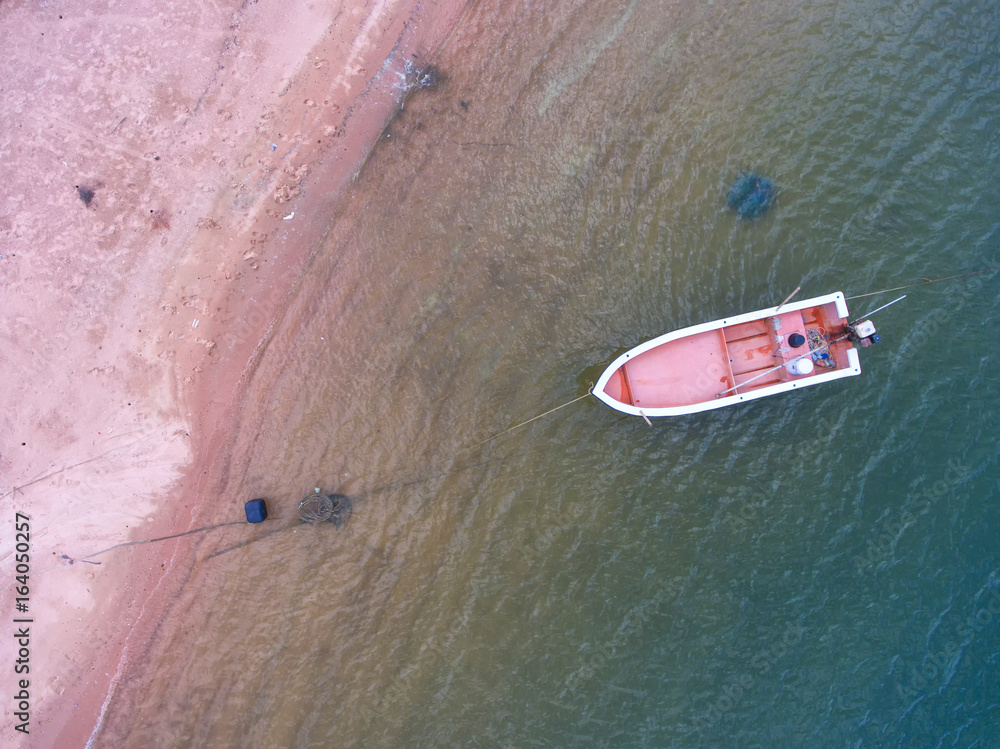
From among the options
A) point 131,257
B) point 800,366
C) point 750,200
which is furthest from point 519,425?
point 131,257

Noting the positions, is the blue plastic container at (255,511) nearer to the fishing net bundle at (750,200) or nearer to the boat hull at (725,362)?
the boat hull at (725,362)

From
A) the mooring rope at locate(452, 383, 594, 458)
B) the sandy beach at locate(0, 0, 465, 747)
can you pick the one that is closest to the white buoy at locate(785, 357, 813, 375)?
the mooring rope at locate(452, 383, 594, 458)

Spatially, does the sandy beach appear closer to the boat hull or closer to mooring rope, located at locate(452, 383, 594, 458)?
mooring rope, located at locate(452, 383, 594, 458)

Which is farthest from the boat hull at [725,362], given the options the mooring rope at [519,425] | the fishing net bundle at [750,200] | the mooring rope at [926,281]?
the fishing net bundle at [750,200]

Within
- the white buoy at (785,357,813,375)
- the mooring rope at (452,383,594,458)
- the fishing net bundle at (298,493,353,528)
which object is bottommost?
the white buoy at (785,357,813,375)

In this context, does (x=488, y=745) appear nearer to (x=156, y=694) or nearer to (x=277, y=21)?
(x=156, y=694)

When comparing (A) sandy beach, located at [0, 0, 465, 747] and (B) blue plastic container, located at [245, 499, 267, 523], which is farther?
(A) sandy beach, located at [0, 0, 465, 747]
